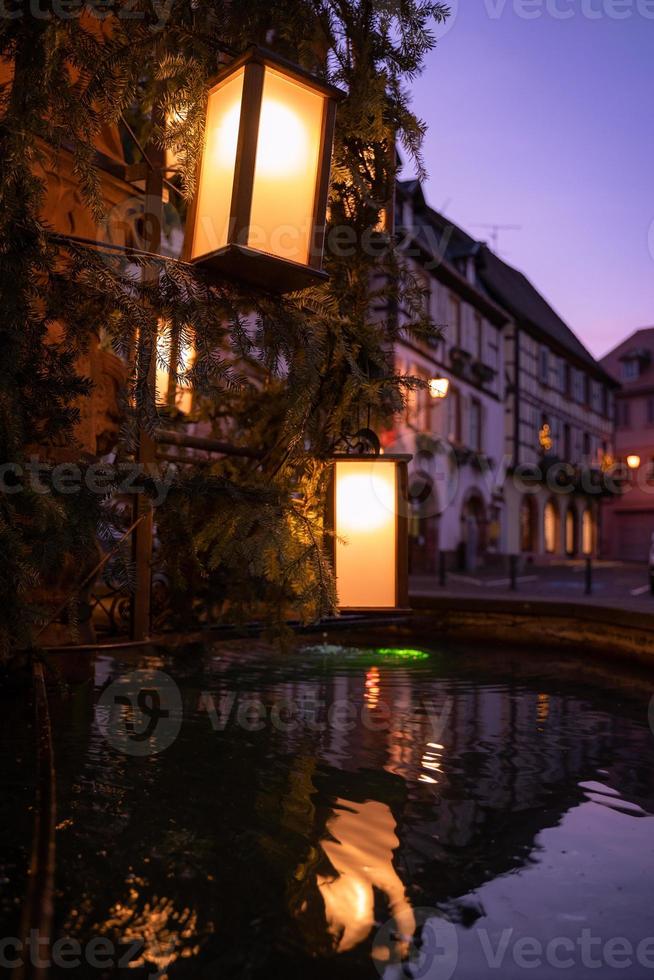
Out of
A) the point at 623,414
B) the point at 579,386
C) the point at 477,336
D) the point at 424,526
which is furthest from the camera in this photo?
the point at 623,414

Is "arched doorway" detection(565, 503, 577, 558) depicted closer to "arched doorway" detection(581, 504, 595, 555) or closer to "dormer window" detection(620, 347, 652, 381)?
"arched doorway" detection(581, 504, 595, 555)

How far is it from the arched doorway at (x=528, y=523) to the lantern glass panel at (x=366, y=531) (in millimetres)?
25987

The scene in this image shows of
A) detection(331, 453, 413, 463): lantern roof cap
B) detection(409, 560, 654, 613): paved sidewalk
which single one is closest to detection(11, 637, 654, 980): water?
detection(331, 453, 413, 463): lantern roof cap

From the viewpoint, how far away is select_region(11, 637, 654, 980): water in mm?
2246

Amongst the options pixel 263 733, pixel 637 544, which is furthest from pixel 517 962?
pixel 637 544

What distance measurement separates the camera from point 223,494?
3541 millimetres

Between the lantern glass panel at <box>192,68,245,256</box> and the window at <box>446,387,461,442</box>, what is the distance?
21.0 m

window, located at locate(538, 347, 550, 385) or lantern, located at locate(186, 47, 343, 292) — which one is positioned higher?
window, located at locate(538, 347, 550, 385)

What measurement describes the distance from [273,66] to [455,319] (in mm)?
22514

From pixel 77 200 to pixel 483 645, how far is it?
644cm

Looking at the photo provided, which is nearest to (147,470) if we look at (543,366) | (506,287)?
(506,287)

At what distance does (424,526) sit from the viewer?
2252 cm

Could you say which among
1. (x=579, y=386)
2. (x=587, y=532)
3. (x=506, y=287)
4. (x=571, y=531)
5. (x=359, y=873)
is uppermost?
(x=506, y=287)

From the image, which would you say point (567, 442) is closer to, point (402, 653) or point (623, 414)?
point (623, 414)
